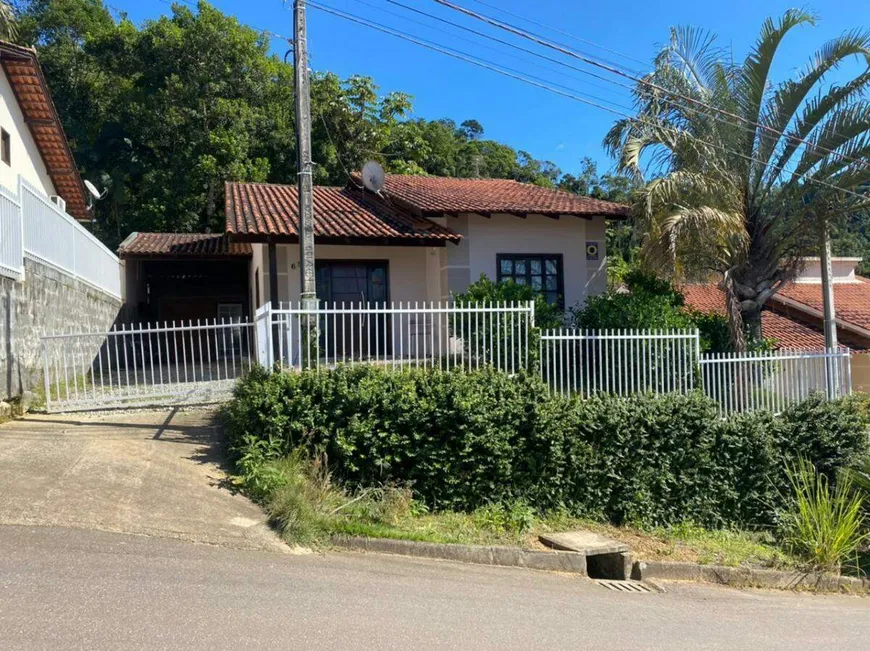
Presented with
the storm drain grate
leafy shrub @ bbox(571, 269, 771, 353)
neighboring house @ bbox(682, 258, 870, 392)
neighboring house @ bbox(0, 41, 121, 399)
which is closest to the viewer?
the storm drain grate

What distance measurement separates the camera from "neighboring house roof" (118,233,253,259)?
707 inches

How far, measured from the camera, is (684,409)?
27.1 feet

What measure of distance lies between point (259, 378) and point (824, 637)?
19.3 feet

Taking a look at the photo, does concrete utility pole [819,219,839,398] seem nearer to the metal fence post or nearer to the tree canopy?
the metal fence post

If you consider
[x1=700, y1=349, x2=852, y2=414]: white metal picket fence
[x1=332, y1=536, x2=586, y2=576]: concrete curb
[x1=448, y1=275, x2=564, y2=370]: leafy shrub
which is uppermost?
[x1=448, y1=275, x2=564, y2=370]: leafy shrub

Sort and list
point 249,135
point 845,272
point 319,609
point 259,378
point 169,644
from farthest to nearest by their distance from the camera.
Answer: point 249,135, point 845,272, point 259,378, point 319,609, point 169,644

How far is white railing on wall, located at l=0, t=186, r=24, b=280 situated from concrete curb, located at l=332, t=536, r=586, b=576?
551 centimetres

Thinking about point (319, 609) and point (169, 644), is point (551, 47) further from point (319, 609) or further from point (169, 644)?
point (169, 644)

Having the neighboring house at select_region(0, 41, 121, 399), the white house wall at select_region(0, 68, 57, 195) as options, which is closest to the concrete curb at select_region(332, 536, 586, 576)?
the neighboring house at select_region(0, 41, 121, 399)

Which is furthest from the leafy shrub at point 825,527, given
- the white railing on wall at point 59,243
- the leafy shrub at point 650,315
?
the white railing on wall at point 59,243

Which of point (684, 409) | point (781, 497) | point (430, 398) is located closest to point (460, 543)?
point (430, 398)

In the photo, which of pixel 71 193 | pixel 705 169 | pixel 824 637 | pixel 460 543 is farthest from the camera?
pixel 71 193

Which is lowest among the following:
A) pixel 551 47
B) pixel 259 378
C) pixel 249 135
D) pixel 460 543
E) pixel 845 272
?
pixel 460 543

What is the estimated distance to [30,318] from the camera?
8961 millimetres
